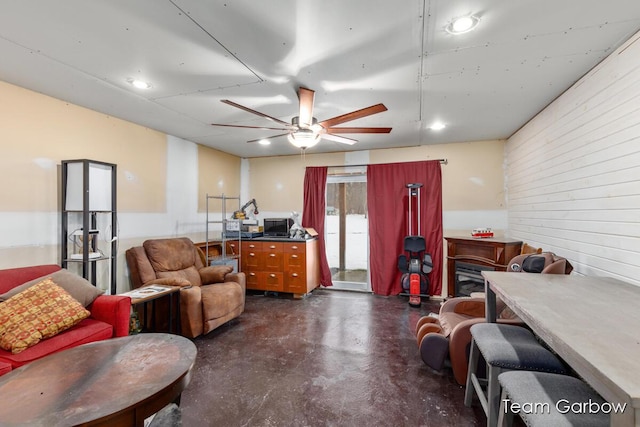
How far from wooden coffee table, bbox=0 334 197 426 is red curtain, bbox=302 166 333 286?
3.53 m

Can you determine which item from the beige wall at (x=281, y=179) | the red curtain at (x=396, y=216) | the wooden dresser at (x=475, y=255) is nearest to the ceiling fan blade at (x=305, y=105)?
the red curtain at (x=396, y=216)

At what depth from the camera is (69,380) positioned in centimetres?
137

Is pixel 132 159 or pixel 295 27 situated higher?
pixel 295 27

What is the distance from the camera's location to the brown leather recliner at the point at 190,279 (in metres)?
3.07

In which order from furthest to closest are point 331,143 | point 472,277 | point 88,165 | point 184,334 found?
point 331,143, point 472,277, point 184,334, point 88,165

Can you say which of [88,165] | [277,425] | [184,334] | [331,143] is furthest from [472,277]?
[88,165]

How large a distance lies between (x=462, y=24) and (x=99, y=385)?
2.75m

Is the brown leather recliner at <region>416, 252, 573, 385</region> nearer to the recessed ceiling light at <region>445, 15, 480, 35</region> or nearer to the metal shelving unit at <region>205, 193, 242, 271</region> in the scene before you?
the recessed ceiling light at <region>445, 15, 480, 35</region>

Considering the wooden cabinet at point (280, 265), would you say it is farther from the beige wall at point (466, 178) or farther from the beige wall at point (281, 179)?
the beige wall at point (466, 178)

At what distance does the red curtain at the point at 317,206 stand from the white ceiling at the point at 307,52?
2.08m

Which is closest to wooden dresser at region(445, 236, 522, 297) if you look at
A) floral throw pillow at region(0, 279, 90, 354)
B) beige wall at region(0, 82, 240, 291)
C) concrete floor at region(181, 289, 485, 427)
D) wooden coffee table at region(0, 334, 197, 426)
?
concrete floor at region(181, 289, 485, 427)

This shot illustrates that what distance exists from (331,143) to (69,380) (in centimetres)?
395

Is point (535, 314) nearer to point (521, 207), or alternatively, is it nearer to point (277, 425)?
point (277, 425)

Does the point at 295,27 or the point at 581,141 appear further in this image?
the point at 581,141
